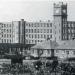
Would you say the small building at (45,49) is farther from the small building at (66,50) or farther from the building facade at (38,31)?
the building facade at (38,31)

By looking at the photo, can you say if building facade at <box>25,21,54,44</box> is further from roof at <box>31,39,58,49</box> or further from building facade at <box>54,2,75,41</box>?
roof at <box>31,39,58,49</box>

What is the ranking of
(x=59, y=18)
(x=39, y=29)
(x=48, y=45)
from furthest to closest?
(x=39, y=29) → (x=59, y=18) → (x=48, y=45)

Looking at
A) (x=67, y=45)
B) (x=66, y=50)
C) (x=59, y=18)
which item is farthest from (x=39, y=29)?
(x=66, y=50)

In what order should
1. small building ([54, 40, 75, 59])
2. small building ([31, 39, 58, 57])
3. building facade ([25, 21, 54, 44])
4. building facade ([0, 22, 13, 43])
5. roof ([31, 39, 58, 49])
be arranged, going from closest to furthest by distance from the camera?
small building ([54, 40, 75, 59]), small building ([31, 39, 58, 57]), roof ([31, 39, 58, 49]), building facade ([0, 22, 13, 43]), building facade ([25, 21, 54, 44])

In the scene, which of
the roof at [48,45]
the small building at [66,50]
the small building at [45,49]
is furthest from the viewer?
the roof at [48,45]

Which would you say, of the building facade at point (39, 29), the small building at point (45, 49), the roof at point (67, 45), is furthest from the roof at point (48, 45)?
the building facade at point (39, 29)

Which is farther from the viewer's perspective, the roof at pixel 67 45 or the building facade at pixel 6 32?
the building facade at pixel 6 32

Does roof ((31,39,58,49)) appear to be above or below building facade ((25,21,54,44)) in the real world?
below

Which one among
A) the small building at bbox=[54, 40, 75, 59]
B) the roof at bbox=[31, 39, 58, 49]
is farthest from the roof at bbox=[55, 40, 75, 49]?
the roof at bbox=[31, 39, 58, 49]

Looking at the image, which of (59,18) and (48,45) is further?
(59,18)

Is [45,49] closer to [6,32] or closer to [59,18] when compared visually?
[59,18]

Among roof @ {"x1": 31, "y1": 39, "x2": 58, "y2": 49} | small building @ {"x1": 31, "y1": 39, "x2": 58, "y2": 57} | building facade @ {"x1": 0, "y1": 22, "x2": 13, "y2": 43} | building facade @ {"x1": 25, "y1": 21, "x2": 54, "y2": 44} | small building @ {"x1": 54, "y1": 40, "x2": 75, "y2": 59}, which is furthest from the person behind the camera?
building facade @ {"x1": 25, "y1": 21, "x2": 54, "y2": 44}

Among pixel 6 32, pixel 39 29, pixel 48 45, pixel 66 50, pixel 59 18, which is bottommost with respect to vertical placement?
pixel 66 50

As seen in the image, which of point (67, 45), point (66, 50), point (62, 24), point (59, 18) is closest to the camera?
point (66, 50)
